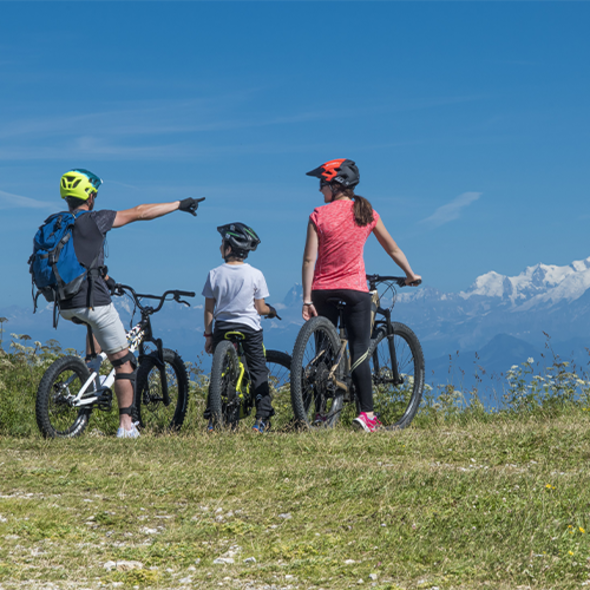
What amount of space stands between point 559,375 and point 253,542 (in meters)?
6.71

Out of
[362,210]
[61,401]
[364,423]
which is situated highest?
[362,210]

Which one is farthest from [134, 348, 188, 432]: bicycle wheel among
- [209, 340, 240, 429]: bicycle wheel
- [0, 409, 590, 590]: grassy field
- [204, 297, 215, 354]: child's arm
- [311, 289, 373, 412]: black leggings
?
[311, 289, 373, 412]: black leggings

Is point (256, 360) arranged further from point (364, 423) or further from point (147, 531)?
point (147, 531)

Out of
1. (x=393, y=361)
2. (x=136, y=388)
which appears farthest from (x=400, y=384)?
(x=136, y=388)

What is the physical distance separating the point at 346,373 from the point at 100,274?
275cm

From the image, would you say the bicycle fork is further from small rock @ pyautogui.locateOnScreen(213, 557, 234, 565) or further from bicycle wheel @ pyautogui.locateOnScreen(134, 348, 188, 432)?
small rock @ pyautogui.locateOnScreen(213, 557, 234, 565)

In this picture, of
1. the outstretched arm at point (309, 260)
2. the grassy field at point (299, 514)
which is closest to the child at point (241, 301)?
the outstretched arm at point (309, 260)

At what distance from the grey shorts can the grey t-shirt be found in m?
0.07

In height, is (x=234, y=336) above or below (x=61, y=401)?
above

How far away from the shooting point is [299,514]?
4.37 meters

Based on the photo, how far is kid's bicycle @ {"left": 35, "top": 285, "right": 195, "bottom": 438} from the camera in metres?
6.98

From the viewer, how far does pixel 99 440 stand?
6.81 m

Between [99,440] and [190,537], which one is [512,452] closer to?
[190,537]

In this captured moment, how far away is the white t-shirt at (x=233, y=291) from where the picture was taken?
24.1 feet
